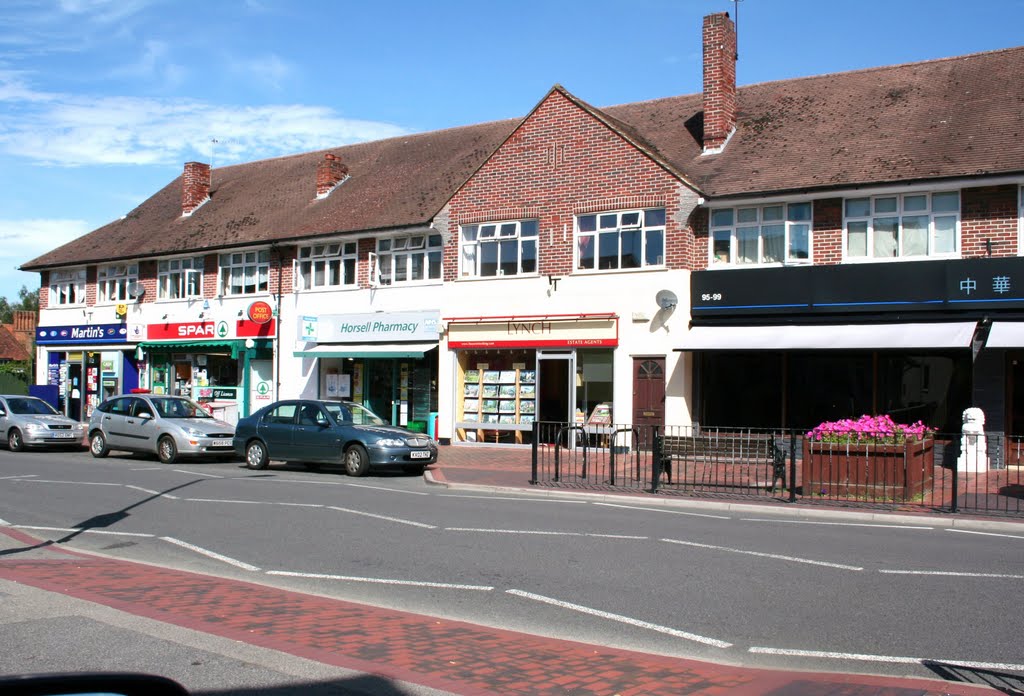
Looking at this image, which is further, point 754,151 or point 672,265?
point 754,151

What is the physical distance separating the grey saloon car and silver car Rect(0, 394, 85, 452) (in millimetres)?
6656

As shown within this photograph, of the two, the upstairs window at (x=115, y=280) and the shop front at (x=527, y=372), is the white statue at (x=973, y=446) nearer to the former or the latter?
the shop front at (x=527, y=372)

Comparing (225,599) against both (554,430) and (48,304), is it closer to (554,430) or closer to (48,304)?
(554,430)

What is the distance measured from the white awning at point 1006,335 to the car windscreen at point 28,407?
23381 millimetres

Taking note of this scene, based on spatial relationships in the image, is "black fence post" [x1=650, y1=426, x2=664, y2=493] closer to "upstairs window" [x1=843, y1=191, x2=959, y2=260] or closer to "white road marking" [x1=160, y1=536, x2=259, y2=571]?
"white road marking" [x1=160, y1=536, x2=259, y2=571]

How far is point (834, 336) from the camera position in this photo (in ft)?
67.9

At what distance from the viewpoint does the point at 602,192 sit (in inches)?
928

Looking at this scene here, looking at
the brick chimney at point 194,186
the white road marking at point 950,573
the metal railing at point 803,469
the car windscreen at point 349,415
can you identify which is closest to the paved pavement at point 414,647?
the white road marking at point 950,573

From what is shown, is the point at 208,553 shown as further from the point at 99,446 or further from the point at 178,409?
the point at 99,446

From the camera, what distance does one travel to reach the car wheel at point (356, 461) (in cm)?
1889

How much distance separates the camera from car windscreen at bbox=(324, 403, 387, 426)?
1980cm

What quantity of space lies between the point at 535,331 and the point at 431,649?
18.1 metres

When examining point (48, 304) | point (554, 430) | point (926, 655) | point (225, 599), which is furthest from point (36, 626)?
point (48, 304)

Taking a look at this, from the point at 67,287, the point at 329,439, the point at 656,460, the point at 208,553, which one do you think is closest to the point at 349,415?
the point at 329,439
